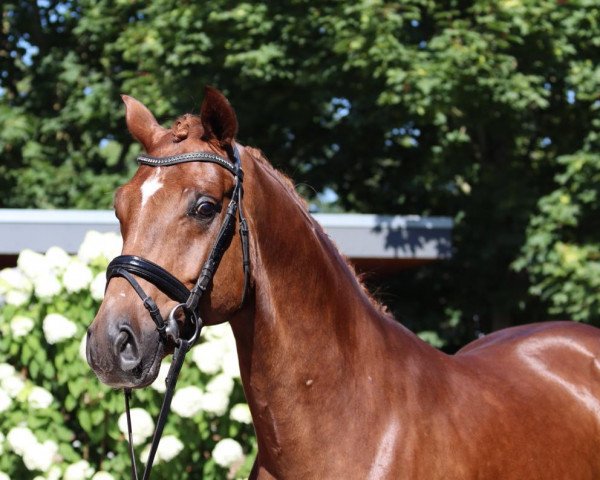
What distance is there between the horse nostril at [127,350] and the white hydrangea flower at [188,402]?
7.38 ft

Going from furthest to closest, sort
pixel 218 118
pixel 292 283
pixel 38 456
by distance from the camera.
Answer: pixel 38 456 → pixel 292 283 → pixel 218 118

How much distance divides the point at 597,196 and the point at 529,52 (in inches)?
53.8

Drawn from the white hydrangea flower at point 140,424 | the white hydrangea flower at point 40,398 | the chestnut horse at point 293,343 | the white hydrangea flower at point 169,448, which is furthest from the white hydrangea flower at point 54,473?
the chestnut horse at point 293,343

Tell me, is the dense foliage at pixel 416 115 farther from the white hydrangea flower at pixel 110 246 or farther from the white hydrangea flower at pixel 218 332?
the white hydrangea flower at pixel 110 246

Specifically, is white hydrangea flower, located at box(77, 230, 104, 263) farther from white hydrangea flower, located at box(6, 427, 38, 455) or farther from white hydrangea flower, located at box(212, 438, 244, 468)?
white hydrangea flower, located at box(212, 438, 244, 468)

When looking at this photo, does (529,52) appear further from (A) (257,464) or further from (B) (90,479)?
(A) (257,464)

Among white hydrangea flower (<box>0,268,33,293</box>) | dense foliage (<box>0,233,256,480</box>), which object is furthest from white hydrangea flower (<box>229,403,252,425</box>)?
white hydrangea flower (<box>0,268,33,293</box>)

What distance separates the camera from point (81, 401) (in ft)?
15.3

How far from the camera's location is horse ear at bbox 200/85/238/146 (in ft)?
7.75

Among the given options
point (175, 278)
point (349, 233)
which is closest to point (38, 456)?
point (175, 278)

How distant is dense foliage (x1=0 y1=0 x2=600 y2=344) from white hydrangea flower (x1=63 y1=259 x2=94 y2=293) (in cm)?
251

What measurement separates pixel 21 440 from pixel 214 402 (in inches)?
41.1

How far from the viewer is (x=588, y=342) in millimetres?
3807

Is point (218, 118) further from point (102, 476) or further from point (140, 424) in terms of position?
point (102, 476)
